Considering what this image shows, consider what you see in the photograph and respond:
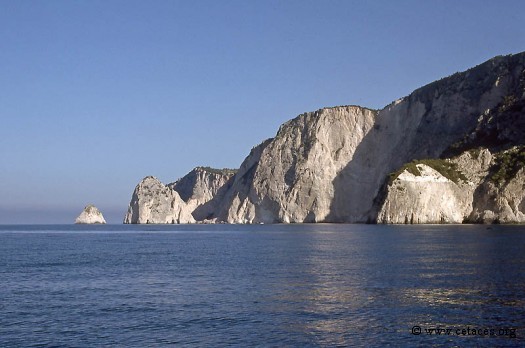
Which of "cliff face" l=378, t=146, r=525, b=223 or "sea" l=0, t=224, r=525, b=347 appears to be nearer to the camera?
"sea" l=0, t=224, r=525, b=347

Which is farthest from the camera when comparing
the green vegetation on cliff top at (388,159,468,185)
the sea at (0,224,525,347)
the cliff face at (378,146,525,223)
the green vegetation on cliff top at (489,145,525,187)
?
the green vegetation on cliff top at (388,159,468,185)

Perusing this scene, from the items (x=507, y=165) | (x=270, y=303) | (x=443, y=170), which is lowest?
(x=270, y=303)

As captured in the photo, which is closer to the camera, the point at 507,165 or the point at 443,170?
the point at 507,165

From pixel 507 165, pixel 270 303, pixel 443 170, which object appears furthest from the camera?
A: pixel 443 170

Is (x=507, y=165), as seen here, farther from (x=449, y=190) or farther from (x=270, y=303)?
(x=270, y=303)

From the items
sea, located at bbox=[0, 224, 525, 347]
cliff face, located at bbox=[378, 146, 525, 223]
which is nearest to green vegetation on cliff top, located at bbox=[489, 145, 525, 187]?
cliff face, located at bbox=[378, 146, 525, 223]

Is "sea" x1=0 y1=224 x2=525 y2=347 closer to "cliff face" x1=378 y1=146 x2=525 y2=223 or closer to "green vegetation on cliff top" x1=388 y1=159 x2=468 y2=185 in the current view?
"cliff face" x1=378 y1=146 x2=525 y2=223

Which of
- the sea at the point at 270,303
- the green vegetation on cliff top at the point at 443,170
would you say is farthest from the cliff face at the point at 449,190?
the sea at the point at 270,303

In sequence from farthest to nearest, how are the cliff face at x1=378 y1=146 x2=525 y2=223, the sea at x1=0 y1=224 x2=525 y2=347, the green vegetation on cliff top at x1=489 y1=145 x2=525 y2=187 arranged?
the cliff face at x1=378 y1=146 x2=525 y2=223 → the green vegetation on cliff top at x1=489 y1=145 x2=525 y2=187 → the sea at x1=0 y1=224 x2=525 y2=347

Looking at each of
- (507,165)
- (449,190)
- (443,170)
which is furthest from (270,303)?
(443,170)

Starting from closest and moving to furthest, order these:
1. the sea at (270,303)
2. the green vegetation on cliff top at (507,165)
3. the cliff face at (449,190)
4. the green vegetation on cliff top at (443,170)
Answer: the sea at (270,303), the green vegetation on cliff top at (507,165), the cliff face at (449,190), the green vegetation on cliff top at (443,170)

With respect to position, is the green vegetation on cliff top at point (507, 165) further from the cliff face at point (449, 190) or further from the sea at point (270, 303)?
the sea at point (270, 303)

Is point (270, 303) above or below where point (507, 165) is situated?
below

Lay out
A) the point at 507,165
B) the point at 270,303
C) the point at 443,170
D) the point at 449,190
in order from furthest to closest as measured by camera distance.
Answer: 1. the point at 443,170
2. the point at 449,190
3. the point at 507,165
4. the point at 270,303
